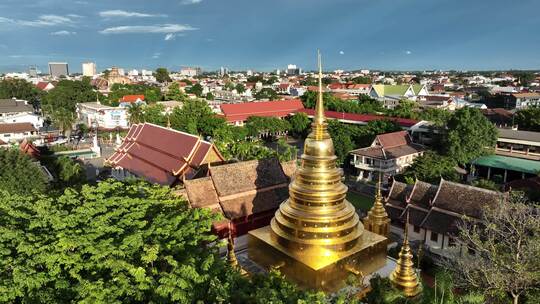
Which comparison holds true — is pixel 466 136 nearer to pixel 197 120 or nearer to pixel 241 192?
pixel 241 192

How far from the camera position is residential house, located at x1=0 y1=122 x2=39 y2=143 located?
192ft

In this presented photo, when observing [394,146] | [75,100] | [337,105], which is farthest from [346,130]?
[75,100]

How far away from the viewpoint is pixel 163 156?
29719 millimetres

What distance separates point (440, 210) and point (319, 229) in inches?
472

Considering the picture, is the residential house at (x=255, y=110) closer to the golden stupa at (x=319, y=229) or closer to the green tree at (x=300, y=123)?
the green tree at (x=300, y=123)

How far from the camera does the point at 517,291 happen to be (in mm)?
15031

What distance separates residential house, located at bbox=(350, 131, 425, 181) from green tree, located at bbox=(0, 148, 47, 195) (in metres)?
26.8

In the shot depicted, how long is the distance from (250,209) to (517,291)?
493 inches

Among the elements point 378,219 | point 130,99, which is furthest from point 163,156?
point 130,99

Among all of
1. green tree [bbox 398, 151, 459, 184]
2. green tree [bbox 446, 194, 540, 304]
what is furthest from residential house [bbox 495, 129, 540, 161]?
green tree [bbox 446, 194, 540, 304]

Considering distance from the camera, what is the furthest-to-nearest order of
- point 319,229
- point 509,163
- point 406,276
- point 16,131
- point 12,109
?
point 12,109, point 16,131, point 509,163, point 319,229, point 406,276

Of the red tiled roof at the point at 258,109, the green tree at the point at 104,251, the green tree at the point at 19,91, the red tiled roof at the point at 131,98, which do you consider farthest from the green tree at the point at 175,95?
the green tree at the point at 104,251

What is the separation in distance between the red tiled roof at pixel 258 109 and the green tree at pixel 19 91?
55.6 metres

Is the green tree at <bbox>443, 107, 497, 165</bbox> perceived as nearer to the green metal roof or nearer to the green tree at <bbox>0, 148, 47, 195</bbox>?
the green metal roof
